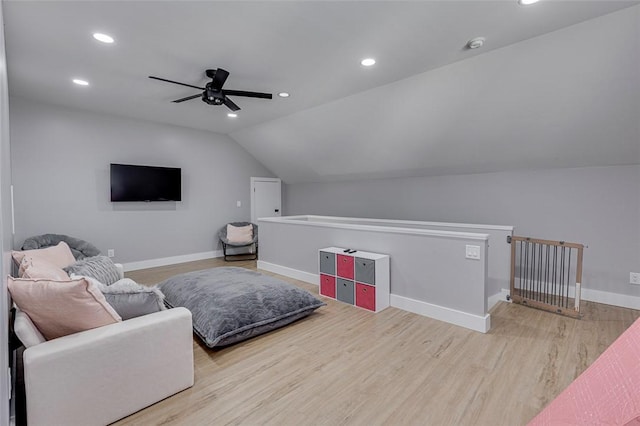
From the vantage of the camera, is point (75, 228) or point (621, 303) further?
point (75, 228)

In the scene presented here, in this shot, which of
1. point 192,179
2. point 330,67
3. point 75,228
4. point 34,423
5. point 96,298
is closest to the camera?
point 34,423

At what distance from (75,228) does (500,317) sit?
6.04 meters

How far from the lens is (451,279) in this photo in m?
2.99

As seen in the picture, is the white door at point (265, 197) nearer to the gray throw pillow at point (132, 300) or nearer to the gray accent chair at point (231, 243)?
the gray accent chair at point (231, 243)

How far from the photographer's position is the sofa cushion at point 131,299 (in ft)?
6.39

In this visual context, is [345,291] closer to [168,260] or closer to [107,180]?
[168,260]

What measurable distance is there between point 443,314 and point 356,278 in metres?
0.98

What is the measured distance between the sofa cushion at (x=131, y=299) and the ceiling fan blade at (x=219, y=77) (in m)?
2.22

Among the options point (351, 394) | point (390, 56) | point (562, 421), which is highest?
point (390, 56)

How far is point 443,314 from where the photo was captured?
9.96 ft

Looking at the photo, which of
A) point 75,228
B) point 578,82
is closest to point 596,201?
point 578,82

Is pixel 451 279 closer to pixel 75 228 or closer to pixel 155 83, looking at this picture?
pixel 155 83

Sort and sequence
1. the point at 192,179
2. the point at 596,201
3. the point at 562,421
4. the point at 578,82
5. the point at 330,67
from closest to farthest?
the point at 562,421, the point at 578,82, the point at 330,67, the point at 596,201, the point at 192,179

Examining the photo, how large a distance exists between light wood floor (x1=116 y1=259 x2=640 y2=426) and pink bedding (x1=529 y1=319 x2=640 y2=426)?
1.33 m
